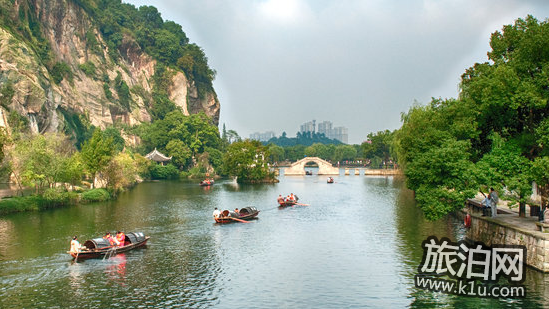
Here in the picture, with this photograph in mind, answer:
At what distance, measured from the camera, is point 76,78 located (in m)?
121

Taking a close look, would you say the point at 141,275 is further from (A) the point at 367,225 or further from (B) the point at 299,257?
(A) the point at 367,225

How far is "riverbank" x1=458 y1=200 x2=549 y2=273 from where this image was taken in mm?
26344

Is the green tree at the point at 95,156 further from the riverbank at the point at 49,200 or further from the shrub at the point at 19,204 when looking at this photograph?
the shrub at the point at 19,204

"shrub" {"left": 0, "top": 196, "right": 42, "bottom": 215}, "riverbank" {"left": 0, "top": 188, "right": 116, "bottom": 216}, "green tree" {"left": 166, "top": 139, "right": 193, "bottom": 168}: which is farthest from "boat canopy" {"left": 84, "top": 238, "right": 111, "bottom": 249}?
"green tree" {"left": 166, "top": 139, "right": 193, "bottom": 168}

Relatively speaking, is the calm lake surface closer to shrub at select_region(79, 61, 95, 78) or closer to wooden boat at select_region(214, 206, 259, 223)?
wooden boat at select_region(214, 206, 259, 223)

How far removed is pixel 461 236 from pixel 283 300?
19713 mm

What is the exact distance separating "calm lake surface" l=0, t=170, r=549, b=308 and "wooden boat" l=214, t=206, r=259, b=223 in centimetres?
114

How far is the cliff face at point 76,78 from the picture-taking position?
280 feet

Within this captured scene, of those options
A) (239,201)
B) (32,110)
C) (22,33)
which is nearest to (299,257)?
(239,201)

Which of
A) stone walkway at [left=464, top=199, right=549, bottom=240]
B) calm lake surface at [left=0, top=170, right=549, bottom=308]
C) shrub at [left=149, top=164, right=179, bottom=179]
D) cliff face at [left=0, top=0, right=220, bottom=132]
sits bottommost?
calm lake surface at [left=0, top=170, right=549, bottom=308]

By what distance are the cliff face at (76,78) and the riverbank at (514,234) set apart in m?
70.1

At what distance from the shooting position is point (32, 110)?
281ft

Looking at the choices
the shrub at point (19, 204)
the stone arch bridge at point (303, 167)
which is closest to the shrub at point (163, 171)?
the stone arch bridge at point (303, 167)

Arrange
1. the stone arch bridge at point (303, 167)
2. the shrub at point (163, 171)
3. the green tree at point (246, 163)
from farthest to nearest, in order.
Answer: the stone arch bridge at point (303, 167) < the shrub at point (163, 171) < the green tree at point (246, 163)
